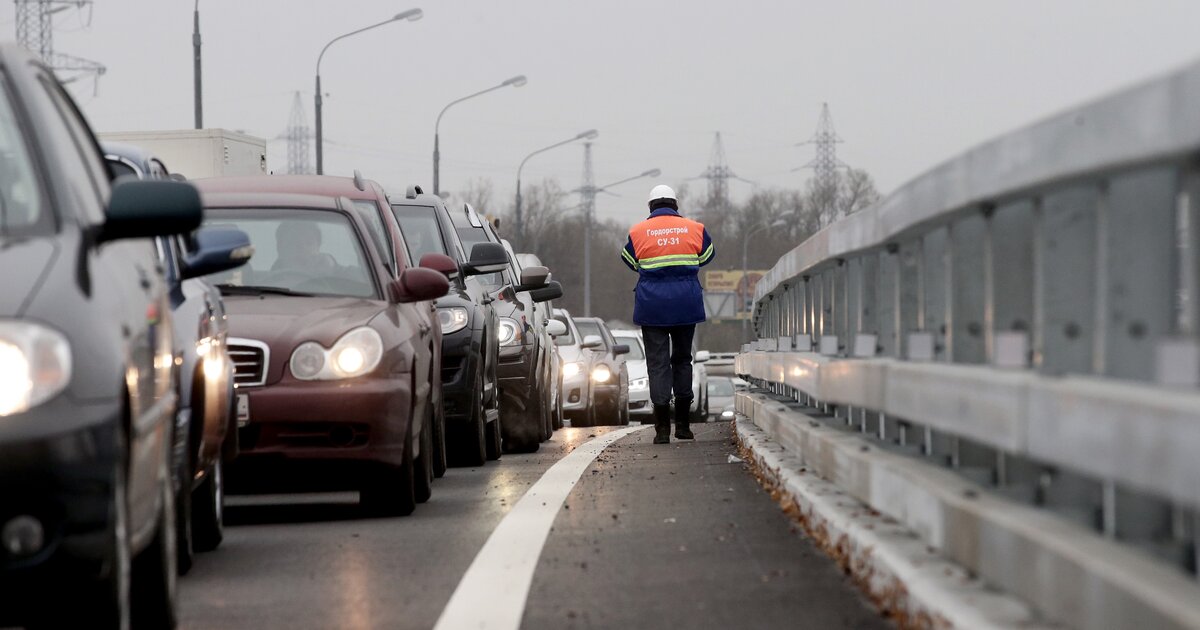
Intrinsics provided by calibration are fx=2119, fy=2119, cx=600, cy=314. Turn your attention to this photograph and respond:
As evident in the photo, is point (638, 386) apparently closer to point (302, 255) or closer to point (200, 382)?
point (302, 255)

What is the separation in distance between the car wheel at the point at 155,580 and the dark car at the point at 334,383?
353 centimetres

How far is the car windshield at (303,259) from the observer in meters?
10.4

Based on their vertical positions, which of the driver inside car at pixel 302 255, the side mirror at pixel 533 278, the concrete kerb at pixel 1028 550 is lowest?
the concrete kerb at pixel 1028 550

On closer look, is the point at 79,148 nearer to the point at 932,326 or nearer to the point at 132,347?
the point at 132,347

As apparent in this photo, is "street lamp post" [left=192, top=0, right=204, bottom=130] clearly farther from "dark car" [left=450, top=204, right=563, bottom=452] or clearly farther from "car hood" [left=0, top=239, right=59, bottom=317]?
"car hood" [left=0, top=239, right=59, bottom=317]

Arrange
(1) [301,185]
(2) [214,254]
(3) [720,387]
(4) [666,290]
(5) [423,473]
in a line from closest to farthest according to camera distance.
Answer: (2) [214,254]
(5) [423,473]
(1) [301,185]
(4) [666,290]
(3) [720,387]

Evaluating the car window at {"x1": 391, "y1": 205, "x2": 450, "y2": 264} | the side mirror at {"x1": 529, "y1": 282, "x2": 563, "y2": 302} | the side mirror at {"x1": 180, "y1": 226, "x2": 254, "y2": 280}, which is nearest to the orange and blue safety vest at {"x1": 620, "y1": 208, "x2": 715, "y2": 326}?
the car window at {"x1": 391, "y1": 205, "x2": 450, "y2": 264}

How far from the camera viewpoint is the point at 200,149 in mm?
23484

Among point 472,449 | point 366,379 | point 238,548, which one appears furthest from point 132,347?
point 472,449

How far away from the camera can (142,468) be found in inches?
200

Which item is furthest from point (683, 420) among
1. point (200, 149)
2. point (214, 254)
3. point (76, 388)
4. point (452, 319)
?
point (76, 388)

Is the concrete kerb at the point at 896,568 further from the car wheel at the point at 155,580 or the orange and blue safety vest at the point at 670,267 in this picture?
the orange and blue safety vest at the point at 670,267

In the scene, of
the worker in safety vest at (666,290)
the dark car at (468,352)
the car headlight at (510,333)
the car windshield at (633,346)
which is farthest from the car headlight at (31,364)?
the car windshield at (633,346)

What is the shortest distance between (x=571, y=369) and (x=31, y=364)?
22.4 meters
